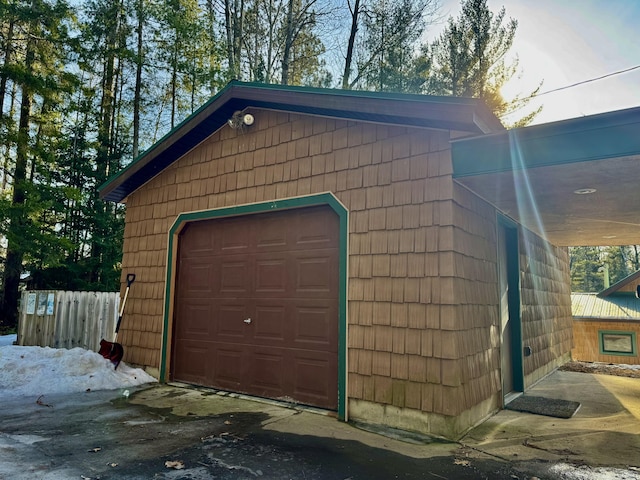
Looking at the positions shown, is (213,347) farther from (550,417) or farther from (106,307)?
(550,417)

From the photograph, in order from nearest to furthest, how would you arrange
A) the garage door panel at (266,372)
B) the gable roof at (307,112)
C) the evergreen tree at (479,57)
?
the gable roof at (307,112) < the garage door panel at (266,372) < the evergreen tree at (479,57)

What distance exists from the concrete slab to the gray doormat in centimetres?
10

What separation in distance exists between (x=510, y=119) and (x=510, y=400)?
11.7 m

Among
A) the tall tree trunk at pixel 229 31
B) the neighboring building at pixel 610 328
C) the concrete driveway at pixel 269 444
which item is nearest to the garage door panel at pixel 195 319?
the concrete driveway at pixel 269 444

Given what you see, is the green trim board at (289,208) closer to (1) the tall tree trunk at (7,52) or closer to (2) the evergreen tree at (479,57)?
(1) the tall tree trunk at (7,52)

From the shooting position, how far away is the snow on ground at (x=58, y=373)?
5.52m

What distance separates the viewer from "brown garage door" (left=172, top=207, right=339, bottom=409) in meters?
4.89

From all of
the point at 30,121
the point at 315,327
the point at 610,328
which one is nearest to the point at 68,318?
the point at 315,327

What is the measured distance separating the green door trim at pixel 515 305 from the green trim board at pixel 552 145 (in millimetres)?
2248

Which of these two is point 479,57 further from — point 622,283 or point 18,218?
point 18,218

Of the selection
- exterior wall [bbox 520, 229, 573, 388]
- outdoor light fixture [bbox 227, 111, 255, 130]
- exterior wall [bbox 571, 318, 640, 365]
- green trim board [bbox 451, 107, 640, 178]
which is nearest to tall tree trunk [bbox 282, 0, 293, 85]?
outdoor light fixture [bbox 227, 111, 255, 130]

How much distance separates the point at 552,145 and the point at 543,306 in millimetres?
5018

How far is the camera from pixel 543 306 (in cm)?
755

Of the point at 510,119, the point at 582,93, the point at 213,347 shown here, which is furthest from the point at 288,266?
the point at 510,119
